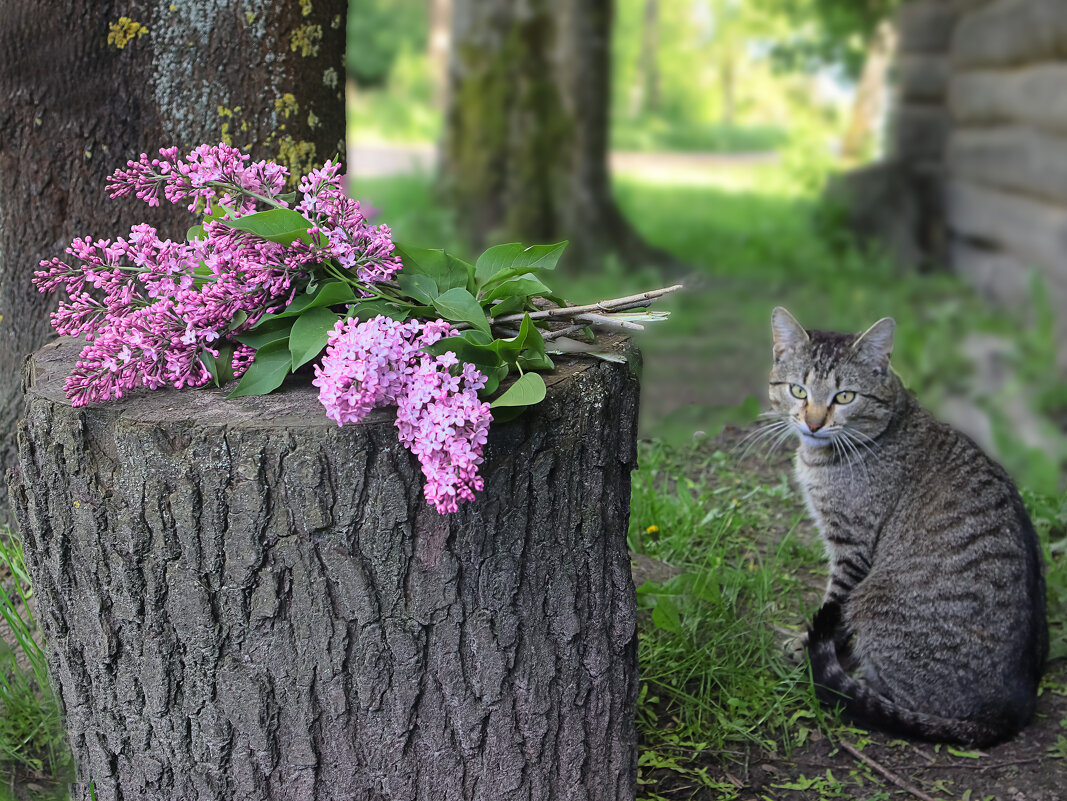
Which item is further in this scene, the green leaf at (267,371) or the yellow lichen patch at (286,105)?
the yellow lichen patch at (286,105)

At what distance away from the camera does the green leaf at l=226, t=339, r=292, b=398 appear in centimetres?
185

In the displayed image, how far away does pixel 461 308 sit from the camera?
1.89 metres

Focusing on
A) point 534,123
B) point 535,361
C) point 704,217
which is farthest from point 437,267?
point 704,217

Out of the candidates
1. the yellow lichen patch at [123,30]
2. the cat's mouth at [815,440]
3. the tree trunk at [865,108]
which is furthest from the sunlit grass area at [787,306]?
the tree trunk at [865,108]

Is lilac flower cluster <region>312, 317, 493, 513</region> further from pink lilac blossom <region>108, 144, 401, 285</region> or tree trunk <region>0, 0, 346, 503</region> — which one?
tree trunk <region>0, 0, 346, 503</region>

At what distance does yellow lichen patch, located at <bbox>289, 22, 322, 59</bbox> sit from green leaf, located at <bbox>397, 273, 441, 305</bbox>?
1041 mm

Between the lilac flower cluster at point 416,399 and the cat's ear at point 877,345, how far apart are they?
5.04 feet

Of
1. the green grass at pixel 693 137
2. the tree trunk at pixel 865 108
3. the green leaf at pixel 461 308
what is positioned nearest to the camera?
the green leaf at pixel 461 308

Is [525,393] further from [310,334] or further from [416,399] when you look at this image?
[310,334]

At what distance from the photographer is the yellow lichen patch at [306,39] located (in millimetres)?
2701

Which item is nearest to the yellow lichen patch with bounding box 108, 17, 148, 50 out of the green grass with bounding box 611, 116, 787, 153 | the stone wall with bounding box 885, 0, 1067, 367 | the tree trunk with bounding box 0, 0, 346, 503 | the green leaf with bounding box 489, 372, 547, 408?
the tree trunk with bounding box 0, 0, 346, 503

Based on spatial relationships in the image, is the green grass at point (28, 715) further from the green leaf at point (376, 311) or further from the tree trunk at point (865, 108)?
the tree trunk at point (865, 108)

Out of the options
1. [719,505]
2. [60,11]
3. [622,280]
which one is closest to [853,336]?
[719,505]

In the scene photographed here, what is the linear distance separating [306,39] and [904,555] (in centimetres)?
214
